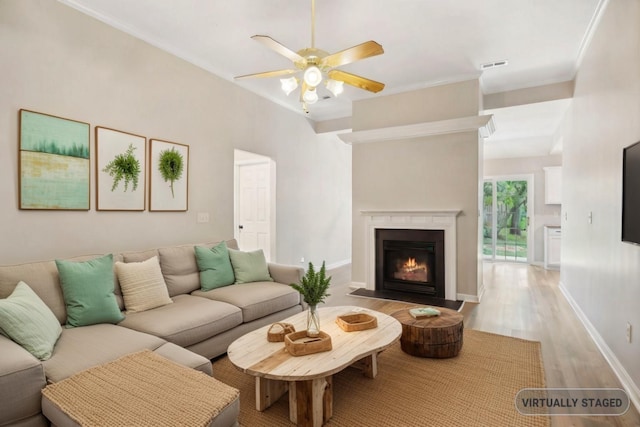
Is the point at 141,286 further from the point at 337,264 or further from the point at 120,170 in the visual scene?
the point at 337,264

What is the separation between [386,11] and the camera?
2992mm

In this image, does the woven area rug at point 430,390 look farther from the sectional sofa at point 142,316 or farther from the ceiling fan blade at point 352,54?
the ceiling fan blade at point 352,54

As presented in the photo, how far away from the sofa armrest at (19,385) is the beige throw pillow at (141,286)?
1.04m

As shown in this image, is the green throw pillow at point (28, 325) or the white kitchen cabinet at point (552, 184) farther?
the white kitchen cabinet at point (552, 184)

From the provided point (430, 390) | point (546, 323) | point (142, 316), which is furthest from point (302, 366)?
point (546, 323)

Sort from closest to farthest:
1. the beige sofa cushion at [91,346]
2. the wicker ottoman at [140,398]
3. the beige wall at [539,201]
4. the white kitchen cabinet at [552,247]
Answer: the wicker ottoman at [140,398] → the beige sofa cushion at [91,346] → the white kitchen cabinet at [552,247] → the beige wall at [539,201]

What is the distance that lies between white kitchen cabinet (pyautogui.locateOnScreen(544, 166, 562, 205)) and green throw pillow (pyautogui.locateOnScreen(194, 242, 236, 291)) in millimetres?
7209

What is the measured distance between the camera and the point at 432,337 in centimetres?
271

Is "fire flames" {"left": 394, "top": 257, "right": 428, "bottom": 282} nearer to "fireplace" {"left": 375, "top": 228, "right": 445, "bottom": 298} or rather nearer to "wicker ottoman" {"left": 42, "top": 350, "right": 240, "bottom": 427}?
"fireplace" {"left": 375, "top": 228, "right": 445, "bottom": 298}

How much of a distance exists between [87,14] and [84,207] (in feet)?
5.51

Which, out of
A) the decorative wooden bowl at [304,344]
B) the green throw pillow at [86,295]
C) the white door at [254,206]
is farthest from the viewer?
the white door at [254,206]

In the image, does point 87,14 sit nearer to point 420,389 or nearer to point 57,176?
point 57,176

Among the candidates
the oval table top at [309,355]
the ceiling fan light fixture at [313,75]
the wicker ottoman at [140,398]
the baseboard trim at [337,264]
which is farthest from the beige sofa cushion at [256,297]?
the baseboard trim at [337,264]

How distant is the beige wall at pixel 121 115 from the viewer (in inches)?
100
